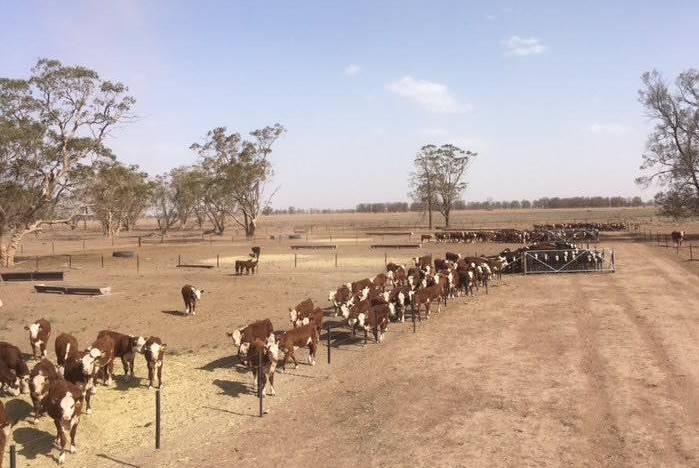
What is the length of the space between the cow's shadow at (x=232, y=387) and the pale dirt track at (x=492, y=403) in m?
0.90

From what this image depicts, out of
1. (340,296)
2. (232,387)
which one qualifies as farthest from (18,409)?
(340,296)

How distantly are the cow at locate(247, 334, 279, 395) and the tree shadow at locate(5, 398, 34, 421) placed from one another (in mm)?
4284

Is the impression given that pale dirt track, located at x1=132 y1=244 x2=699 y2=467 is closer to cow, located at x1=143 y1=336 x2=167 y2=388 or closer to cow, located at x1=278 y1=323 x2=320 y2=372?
cow, located at x1=278 y1=323 x2=320 y2=372

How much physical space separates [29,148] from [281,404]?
34.7 metres

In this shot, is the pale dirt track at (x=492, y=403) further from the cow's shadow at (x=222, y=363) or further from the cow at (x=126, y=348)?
the cow at (x=126, y=348)

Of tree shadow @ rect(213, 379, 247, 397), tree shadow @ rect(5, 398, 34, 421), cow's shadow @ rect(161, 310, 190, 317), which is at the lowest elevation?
tree shadow @ rect(213, 379, 247, 397)

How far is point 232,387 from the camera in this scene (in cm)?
1154

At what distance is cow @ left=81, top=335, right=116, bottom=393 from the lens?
9.92 meters

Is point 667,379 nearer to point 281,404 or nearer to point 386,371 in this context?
point 386,371

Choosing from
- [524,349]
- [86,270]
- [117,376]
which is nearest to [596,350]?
[524,349]

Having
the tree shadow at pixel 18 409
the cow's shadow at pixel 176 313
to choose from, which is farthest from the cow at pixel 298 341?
the cow's shadow at pixel 176 313

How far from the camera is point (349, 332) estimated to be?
16.6 meters

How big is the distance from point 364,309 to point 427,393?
17.7 feet

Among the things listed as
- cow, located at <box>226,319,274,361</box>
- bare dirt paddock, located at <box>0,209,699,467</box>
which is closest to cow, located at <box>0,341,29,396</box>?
bare dirt paddock, located at <box>0,209,699,467</box>
